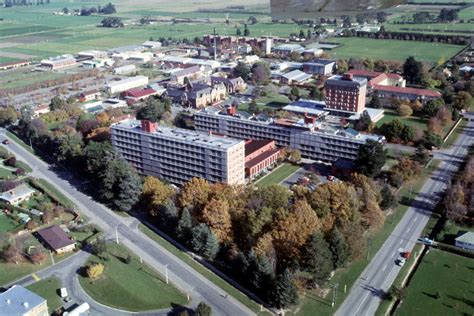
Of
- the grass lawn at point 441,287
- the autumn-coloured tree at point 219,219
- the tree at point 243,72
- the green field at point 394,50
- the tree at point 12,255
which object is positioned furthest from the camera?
the green field at point 394,50

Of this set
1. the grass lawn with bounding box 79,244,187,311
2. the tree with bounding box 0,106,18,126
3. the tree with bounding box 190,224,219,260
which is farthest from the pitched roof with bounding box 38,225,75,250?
the tree with bounding box 0,106,18,126

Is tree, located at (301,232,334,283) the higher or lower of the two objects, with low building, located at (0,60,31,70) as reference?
lower

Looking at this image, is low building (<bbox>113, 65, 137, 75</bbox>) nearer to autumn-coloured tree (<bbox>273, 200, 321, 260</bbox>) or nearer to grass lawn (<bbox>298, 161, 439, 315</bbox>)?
grass lawn (<bbox>298, 161, 439, 315</bbox>)

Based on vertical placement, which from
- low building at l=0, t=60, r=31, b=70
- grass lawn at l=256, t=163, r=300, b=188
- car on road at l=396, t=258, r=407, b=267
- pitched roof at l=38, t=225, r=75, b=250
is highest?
low building at l=0, t=60, r=31, b=70

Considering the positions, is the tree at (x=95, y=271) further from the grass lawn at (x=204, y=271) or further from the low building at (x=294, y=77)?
the low building at (x=294, y=77)

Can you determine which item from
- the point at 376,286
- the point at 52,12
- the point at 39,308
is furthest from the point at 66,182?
the point at 52,12

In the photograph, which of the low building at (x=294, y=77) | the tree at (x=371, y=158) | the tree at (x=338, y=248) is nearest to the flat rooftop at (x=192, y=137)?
the tree at (x=371, y=158)

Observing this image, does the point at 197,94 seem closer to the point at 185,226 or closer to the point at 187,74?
the point at 187,74
